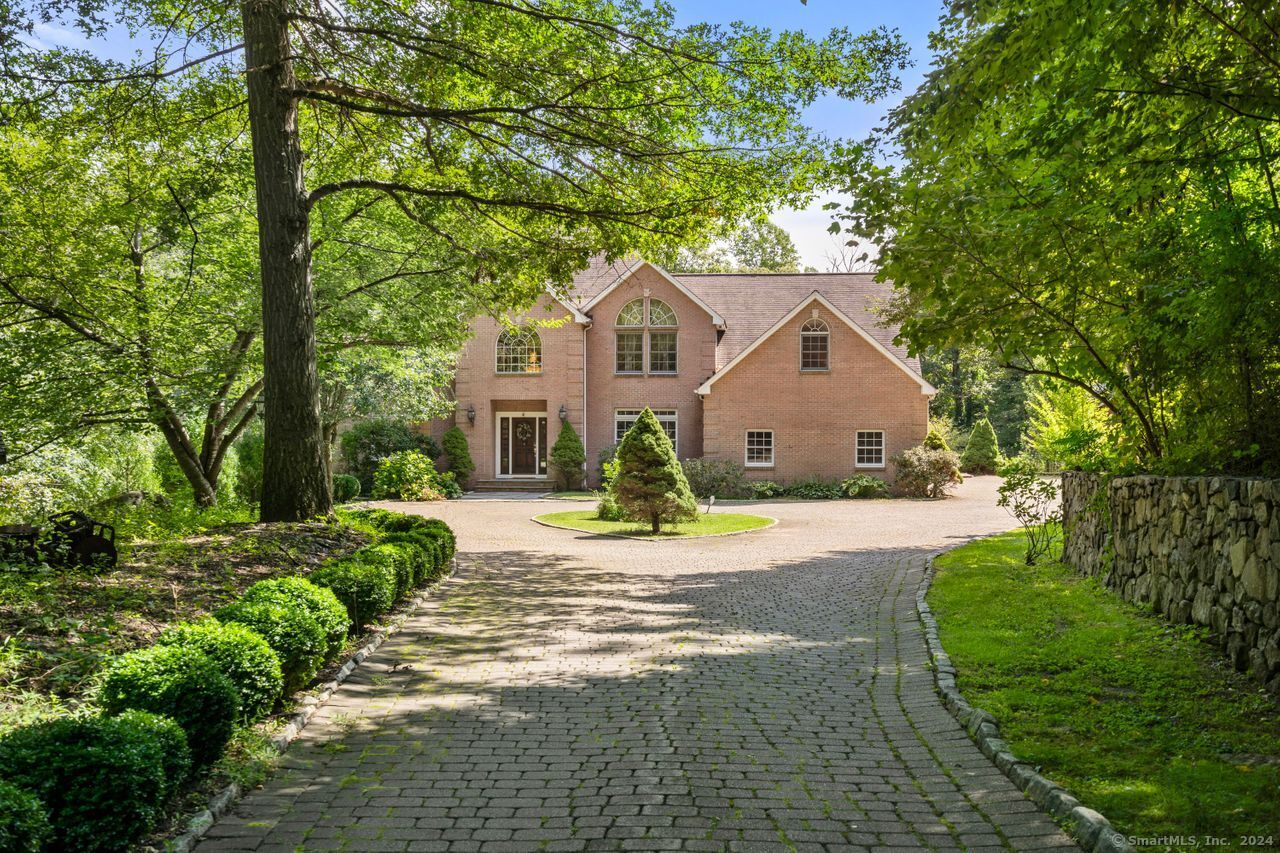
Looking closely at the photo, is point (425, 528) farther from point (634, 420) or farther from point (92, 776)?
point (634, 420)

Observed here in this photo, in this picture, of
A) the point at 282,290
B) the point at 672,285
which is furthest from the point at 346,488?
the point at 282,290

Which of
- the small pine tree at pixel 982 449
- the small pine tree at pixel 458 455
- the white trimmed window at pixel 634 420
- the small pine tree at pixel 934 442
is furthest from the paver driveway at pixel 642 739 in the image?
the small pine tree at pixel 982 449

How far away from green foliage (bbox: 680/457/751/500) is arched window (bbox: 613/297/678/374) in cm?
457

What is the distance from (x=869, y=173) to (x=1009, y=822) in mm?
5224

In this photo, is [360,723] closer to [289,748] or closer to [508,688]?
[289,748]

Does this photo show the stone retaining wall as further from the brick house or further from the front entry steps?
the front entry steps

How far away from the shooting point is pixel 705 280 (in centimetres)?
3512

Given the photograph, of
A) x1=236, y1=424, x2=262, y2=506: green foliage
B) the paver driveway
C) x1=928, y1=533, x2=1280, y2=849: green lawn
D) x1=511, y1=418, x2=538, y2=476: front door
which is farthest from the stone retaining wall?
x1=511, y1=418, x2=538, y2=476: front door

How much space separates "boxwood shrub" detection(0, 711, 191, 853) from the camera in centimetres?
350

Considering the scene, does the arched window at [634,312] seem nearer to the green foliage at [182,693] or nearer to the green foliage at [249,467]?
the green foliage at [249,467]

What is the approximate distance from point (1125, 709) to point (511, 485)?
89.7 feet

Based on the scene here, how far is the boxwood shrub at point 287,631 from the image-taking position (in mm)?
5944

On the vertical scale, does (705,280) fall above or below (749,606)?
above

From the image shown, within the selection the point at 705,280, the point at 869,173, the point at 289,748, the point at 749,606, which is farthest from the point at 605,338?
the point at 289,748
